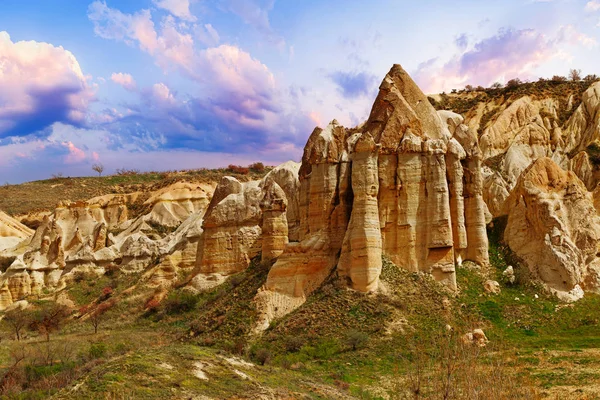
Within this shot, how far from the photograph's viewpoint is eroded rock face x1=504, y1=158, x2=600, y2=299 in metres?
28.5

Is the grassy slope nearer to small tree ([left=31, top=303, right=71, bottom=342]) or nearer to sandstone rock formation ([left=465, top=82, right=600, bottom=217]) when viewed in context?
small tree ([left=31, top=303, right=71, bottom=342])

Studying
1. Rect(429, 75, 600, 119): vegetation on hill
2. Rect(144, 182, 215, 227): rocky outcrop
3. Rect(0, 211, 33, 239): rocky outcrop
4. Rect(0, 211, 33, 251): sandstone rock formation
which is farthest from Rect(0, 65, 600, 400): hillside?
Rect(429, 75, 600, 119): vegetation on hill

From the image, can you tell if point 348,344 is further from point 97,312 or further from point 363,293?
point 97,312

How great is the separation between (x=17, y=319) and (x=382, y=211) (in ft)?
81.9

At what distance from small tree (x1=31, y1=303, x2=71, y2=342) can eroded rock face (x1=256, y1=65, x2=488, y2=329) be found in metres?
17.3

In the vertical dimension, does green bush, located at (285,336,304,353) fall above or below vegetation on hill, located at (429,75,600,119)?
below

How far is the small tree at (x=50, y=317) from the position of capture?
128ft

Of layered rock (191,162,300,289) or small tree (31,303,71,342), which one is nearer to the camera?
layered rock (191,162,300,289)

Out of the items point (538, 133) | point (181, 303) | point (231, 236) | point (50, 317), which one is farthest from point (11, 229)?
point (538, 133)

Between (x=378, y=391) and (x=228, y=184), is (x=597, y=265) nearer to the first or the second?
(x=378, y=391)

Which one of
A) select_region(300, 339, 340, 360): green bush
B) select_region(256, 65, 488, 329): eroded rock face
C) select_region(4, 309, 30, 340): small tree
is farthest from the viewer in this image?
select_region(4, 309, 30, 340): small tree

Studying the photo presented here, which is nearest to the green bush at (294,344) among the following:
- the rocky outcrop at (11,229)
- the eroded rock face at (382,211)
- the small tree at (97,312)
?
the eroded rock face at (382,211)

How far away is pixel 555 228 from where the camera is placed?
95.3 ft

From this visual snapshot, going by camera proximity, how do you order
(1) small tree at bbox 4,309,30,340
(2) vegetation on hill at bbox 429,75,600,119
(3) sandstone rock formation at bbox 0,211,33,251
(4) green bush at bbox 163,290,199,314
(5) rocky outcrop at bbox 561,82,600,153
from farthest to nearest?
(2) vegetation on hill at bbox 429,75,600,119, (3) sandstone rock formation at bbox 0,211,33,251, (5) rocky outcrop at bbox 561,82,600,153, (1) small tree at bbox 4,309,30,340, (4) green bush at bbox 163,290,199,314
